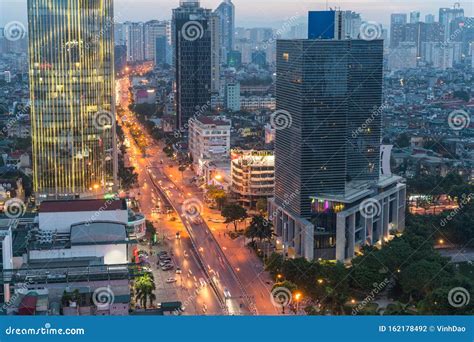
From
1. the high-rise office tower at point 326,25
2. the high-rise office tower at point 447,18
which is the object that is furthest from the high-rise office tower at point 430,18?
the high-rise office tower at point 326,25

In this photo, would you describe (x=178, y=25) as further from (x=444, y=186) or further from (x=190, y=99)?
(x=444, y=186)

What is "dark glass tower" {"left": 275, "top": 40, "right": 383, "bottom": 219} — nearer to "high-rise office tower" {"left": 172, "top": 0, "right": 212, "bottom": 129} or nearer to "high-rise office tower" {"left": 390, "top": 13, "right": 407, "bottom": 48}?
Result: "high-rise office tower" {"left": 172, "top": 0, "right": 212, "bottom": 129}

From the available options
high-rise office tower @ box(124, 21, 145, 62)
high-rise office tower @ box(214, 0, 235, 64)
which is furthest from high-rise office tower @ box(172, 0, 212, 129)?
high-rise office tower @ box(124, 21, 145, 62)

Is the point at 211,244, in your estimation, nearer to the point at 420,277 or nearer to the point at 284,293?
the point at 284,293

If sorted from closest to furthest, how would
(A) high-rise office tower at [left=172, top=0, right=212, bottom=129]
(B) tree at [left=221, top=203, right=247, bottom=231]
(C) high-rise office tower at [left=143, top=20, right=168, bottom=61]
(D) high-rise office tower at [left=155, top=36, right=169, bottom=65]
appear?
1. (B) tree at [left=221, top=203, right=247, bottom=231]
2. (A) high-rise office tower at [left=172, top=0, right=212, bottom=129]
3. (C) high-rise office tower at [left=143, top=20, right=168, bottom=61]
4. (D) high-rise office tower at [left=155, top=36, right=169, bottom=65]

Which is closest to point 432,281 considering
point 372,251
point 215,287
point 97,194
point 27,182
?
point 372,251

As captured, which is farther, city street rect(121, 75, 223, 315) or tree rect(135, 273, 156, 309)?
city street rect(121, 75, 223, 315)
